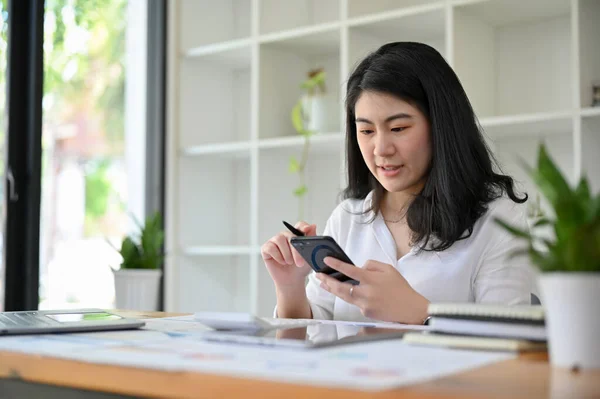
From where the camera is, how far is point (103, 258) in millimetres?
3584

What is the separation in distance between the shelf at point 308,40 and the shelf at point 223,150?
447 millimetres

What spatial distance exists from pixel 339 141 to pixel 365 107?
110 centimetres

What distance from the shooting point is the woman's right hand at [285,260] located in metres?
→ 1.81

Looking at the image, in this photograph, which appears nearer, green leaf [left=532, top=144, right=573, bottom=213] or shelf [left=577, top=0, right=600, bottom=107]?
green leaf [left=532, top=144, right=573, bottom=213]

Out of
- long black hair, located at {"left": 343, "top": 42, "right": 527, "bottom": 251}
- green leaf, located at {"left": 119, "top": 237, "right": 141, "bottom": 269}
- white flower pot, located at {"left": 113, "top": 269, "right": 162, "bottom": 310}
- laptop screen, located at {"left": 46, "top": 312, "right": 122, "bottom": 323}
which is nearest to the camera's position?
laptop screen, located at {"left": 46, "top": 312, "right": 122, "bottom": 323}

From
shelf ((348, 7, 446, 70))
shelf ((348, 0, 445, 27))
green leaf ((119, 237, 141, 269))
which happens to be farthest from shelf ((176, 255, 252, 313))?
shelf ((348, 0, 445, 27))

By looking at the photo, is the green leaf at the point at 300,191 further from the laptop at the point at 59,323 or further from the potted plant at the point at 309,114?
the laptop at the point at 59,323

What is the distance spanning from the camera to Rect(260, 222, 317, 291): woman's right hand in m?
1.81

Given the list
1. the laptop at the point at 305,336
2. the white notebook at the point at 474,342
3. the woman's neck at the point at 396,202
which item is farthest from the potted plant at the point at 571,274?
the woman's neck at the point at 396,202

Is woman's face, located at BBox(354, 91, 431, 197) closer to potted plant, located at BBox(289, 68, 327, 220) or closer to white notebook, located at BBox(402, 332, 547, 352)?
white notebook, located at BBox(402, 332, 547, 352)

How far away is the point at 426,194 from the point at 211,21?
208cm

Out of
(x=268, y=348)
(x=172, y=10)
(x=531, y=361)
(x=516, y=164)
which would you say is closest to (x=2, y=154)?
(x=172, y=10)

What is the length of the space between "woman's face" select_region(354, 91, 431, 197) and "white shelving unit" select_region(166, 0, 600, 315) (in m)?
0.68

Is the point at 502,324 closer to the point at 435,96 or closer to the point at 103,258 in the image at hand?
the point at 435,96
